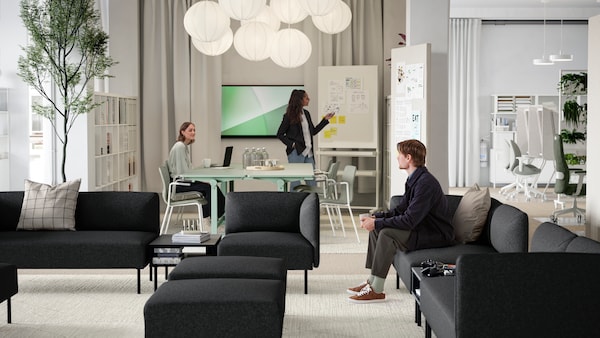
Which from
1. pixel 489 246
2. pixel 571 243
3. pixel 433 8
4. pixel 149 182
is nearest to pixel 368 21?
pixel 433 8

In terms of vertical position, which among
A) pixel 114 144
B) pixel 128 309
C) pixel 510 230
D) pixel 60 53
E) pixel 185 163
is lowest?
pixel 128 309

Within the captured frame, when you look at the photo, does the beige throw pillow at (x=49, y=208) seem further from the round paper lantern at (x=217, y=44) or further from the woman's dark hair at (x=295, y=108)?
the woman's dark hair at (x=295, y=108)

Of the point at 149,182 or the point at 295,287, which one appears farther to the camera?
the point at 149,182

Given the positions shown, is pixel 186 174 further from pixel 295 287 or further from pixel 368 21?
pixel 368 21

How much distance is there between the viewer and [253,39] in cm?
866

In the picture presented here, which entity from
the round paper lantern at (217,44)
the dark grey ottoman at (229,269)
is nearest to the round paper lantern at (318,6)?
the round paper lantern at (217,44)

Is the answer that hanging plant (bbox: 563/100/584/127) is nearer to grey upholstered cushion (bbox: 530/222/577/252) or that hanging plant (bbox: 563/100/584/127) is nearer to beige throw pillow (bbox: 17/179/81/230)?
beige throw pillow (bbox: 17/179/81/230)

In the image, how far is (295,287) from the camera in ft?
20.6

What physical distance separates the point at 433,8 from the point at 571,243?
5334mm

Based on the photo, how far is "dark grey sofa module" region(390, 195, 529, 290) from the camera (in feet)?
16.1

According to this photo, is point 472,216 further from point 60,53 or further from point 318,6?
point 60,53

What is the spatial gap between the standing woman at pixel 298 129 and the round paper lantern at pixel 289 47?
110 centimetres

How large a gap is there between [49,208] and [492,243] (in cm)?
334

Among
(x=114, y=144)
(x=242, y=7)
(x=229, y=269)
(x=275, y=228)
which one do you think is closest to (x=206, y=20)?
(x=242, y=7)
